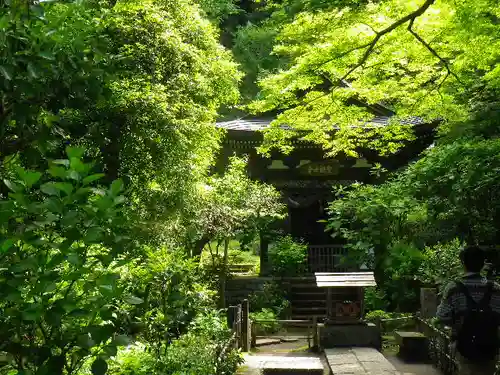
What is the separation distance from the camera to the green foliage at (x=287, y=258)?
17938 mm

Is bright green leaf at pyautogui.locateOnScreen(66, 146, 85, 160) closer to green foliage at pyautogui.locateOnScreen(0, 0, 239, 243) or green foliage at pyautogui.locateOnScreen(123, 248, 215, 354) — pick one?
green foliage at pyautogui.locateOnScreen(0, 0, 239, 243)

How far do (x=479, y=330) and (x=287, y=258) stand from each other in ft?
44.6

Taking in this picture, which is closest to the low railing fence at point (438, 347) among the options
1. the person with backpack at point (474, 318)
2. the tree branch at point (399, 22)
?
the person with backpack at point (474, 318)

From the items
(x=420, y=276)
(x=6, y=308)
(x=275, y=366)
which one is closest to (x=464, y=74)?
(x=420, y=276)

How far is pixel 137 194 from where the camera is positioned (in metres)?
9.78

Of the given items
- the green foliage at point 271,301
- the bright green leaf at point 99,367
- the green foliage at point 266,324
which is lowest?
the green foliage at point 266,324

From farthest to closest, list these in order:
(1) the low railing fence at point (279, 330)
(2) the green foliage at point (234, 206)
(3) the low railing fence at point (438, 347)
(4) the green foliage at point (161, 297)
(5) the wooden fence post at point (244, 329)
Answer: (2) the green foliage at point (234, 206), (1) the low railing fence at point (279, 330), (5) the wooden fence post at point (244, 329), (3) the low railing fence at point (438, 347), (4) the green foliage at point (161, 297)

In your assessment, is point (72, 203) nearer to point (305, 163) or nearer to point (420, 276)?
point (420, 276)

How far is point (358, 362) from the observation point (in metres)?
9.20

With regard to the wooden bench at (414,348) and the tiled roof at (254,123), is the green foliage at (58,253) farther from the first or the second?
the tiled roof at (254,123)

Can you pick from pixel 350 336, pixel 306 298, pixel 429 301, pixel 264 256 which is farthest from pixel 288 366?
pixel 264 256

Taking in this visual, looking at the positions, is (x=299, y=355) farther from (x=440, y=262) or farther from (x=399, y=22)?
(x=399, y=22)

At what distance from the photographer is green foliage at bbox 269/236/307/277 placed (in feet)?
58.9

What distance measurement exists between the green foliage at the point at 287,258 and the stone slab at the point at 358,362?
7171 mm
